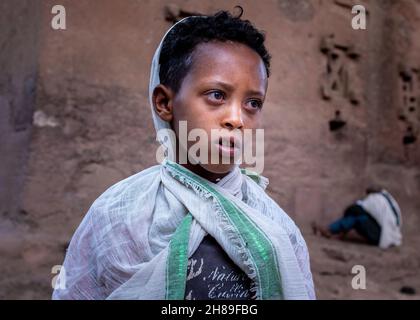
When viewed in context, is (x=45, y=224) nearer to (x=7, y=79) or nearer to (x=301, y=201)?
(x=7, y=79)

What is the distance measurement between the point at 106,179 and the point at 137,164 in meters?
0.24

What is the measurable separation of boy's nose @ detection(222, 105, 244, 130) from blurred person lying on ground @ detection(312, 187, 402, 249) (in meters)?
3.82

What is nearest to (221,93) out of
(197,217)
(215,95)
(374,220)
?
(215,95)

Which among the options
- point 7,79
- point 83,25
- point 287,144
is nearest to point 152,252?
point 83,25

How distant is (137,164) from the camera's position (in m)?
3.34

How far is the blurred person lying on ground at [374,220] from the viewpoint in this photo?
15.1ft

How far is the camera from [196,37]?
96 centimetres

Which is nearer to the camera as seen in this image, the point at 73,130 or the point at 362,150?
the point at 73,130

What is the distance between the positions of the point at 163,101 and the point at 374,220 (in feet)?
14.0

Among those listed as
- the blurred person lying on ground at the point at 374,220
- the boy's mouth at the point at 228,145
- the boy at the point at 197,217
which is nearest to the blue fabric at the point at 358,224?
the blurred person lying on ground at the point at 374,220

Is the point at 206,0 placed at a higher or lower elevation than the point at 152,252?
higher
